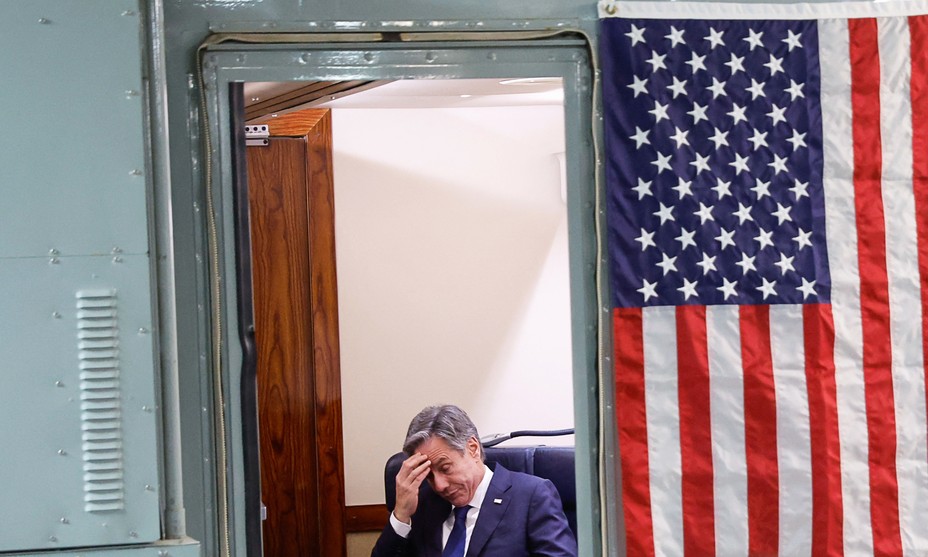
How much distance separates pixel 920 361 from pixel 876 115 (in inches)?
28.1

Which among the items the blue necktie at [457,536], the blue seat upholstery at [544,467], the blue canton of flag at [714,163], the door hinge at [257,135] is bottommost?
the blue necktie at [457,536]

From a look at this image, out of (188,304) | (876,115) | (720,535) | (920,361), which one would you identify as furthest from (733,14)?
(188,304)

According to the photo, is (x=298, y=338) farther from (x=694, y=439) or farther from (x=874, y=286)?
(x=874, y=286)

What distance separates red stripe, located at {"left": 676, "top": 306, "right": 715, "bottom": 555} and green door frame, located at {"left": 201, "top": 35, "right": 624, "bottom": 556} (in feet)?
0.65

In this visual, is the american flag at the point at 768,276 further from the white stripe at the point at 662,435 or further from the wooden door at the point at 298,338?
the wooden door at the point at 298,338

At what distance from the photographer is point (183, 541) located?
2674 mm

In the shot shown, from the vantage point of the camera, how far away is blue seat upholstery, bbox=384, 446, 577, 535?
15.0 feet

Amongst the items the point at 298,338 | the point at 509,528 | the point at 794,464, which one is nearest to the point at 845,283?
the point at 794,464

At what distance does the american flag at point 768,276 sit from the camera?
10.1 feet

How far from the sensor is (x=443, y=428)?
163 inches

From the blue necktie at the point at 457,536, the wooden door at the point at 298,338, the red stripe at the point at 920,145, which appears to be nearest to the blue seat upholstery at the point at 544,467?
the blue necktie at the point at 457,536

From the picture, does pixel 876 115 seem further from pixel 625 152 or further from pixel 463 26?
pixel 463 26

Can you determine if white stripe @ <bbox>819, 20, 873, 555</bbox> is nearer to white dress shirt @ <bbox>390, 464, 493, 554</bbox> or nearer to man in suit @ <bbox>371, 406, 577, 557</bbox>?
man in suit @ <bbox>371, 406, 577, 557</bbox>

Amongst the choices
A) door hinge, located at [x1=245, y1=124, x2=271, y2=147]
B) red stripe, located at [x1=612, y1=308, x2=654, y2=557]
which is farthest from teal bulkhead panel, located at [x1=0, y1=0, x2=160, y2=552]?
door hinge, located at [x1=245, y1=124, x2=271, y2=147]
